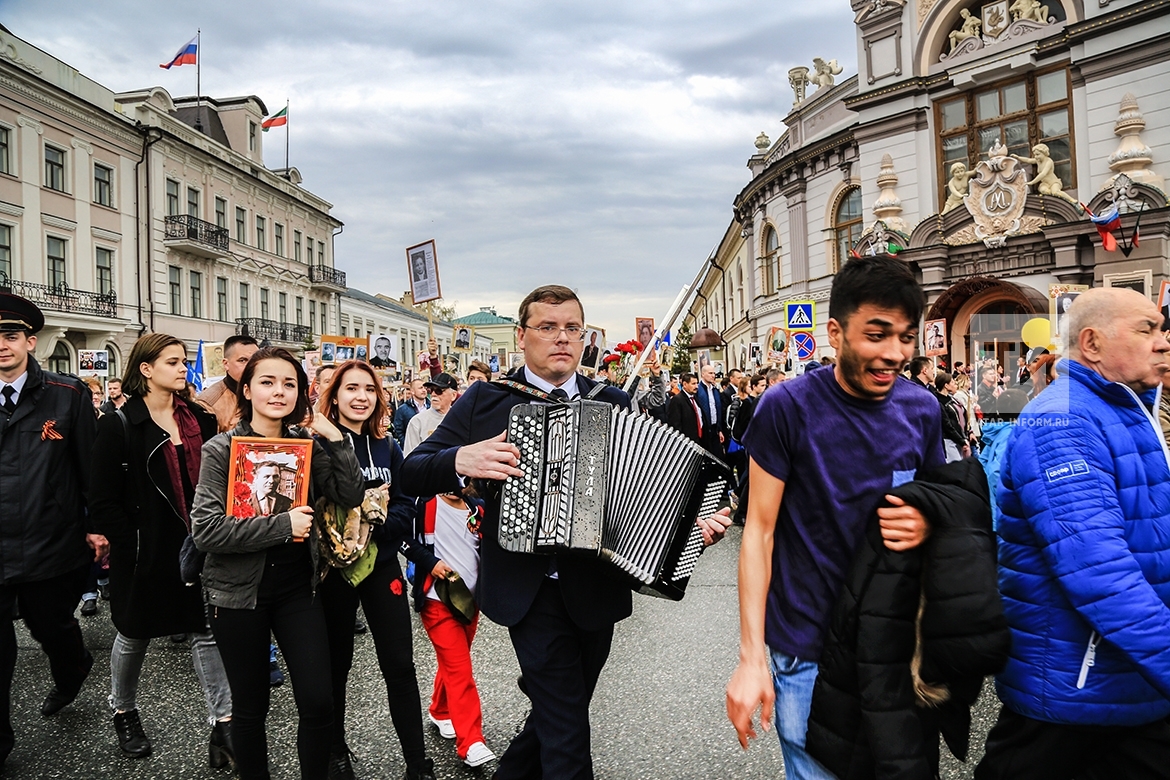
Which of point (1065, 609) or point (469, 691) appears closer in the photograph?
point (1065, 609)

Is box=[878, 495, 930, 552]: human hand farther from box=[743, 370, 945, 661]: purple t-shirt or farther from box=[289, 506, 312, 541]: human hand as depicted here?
box=[289, 506, 312, 541]: human hand

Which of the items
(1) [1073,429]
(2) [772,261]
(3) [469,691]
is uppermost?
(2) [772,261]

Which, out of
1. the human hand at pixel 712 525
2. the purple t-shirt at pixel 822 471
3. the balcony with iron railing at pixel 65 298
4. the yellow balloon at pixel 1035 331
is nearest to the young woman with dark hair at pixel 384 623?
the human hand at pixel 712 525

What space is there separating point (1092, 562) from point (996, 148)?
73.3 feet

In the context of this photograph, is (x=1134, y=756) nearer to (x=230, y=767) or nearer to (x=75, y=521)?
(x=230, y=767)

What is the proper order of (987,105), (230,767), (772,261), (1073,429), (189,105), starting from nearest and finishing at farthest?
(1073,429) < (230,767) < (987,105) < (772,261) < (189,105)

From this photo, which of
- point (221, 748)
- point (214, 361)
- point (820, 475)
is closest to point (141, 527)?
point (221, 748)

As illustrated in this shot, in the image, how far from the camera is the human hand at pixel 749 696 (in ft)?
7.49

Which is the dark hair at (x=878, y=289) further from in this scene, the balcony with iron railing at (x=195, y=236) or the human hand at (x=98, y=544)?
the balcony with iron railing at (x=195, y=236)

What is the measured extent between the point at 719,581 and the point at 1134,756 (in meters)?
5.62

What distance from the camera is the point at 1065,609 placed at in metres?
2.27

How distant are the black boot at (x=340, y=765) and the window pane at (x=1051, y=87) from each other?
2365 cm

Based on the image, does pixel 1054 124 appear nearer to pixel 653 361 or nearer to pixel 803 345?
pixel 803 345

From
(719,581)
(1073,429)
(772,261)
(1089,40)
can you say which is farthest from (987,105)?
(1073,429)
